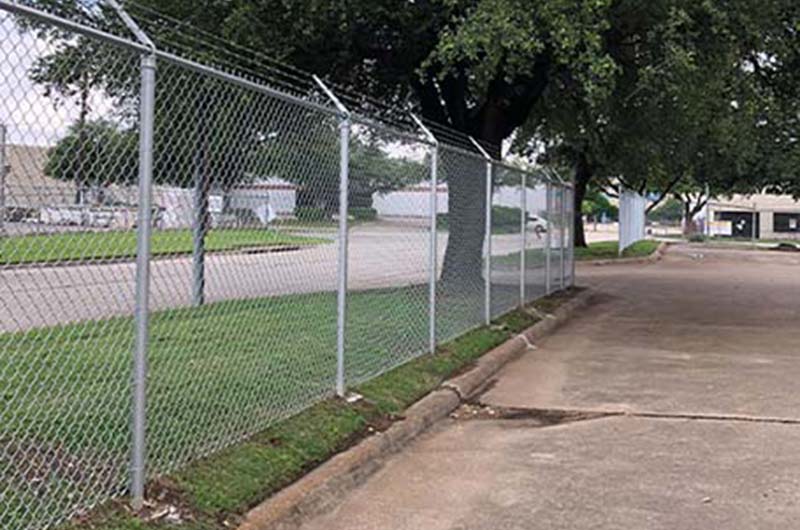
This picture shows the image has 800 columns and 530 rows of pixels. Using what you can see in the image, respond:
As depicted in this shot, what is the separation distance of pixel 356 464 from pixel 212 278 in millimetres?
1478

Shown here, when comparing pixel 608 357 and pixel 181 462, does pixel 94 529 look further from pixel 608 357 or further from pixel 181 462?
pixel 608 357

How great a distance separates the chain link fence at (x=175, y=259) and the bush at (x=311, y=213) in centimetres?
2

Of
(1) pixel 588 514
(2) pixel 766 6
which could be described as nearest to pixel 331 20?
(2) pixel 766 6

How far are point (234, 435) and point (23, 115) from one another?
264 centimetres

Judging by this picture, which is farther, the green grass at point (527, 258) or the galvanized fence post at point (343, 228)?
the green grass at point (527, 258)

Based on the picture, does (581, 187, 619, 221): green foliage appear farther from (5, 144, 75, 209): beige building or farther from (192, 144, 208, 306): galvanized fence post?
(5, 144, 75, 209): beige building

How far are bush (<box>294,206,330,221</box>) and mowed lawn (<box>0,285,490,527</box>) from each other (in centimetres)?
60

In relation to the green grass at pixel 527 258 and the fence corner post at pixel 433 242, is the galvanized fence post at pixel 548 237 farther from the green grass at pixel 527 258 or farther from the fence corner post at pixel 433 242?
the fence corner post at pixel 433 242

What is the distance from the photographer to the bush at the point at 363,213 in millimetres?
7412

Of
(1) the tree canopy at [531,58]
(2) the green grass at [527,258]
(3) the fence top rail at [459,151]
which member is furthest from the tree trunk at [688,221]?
(3) the fence top rail at [459,151]

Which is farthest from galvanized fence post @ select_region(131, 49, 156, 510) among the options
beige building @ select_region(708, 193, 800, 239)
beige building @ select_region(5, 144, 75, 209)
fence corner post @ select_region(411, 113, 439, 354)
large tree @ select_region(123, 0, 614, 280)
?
beige building @ select_region(708, 193, 800, 239)

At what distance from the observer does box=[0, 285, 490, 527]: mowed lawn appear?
4.81m

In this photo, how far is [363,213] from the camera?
Result: 7723 mm

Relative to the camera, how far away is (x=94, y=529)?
408cm
